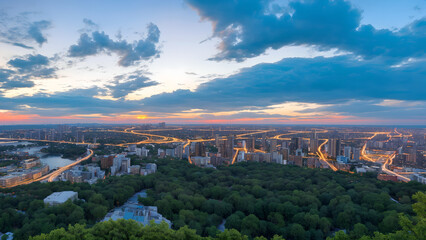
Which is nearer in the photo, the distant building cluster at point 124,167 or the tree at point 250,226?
the tree at point 250,226

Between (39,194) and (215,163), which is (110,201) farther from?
(215,163)

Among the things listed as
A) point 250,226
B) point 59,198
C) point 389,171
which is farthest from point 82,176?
point 389,171

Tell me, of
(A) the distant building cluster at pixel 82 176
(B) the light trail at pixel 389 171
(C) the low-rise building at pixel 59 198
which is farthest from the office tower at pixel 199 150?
(B) the light trail at pixel 389 171

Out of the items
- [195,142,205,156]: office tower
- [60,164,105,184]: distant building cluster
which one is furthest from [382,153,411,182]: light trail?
[60,164,105,184]: distant building cluster

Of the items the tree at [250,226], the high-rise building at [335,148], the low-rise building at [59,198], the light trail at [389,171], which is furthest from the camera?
the high-rise building at [335,148]

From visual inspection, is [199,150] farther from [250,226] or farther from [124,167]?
[250,226]

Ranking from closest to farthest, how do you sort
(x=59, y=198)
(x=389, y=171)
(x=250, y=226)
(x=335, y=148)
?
(x=250, y=226) < (x=59, y=198) < (x=389, y=171) < (x=335, y=148)

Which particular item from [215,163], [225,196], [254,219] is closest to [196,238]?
[254,219]

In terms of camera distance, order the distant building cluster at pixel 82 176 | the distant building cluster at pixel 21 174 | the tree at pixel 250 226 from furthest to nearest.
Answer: the distant building cluster at pixel 82 176, the distant building cluster at pixel 21 174, the tree at pixel 250 226

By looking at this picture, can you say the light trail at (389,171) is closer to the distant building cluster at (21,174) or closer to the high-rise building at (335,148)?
the high-rise building at (335,148)

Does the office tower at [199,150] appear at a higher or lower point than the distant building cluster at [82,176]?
higher

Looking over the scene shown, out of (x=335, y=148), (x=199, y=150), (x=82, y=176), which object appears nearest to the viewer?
(x=82, y=176)

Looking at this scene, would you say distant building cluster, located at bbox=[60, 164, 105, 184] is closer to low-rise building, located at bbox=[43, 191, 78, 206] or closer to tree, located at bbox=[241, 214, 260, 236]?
low-rise building, located at bbox=[43, 191, 78, 206]
